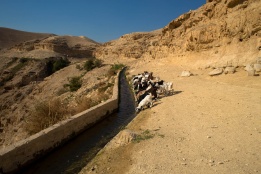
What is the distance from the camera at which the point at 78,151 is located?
6383 millimetres

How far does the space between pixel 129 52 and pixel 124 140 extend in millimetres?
43227

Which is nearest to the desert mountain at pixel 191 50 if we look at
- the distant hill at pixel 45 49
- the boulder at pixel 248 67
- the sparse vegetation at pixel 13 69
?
the sparse vegetation at pixel 13 69

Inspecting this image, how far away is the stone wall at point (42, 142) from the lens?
4992 millimetres

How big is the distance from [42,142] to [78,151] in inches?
40.8

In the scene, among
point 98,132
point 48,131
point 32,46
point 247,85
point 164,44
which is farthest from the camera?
point 32,46

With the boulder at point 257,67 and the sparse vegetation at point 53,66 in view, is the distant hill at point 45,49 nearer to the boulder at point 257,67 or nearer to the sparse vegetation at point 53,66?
the sparse vegetation at point 53,66

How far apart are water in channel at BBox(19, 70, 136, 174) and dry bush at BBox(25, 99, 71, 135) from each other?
1404mm

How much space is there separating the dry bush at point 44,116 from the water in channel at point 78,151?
4.61 feet

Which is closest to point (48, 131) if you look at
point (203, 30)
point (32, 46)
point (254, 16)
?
point (254, 16)

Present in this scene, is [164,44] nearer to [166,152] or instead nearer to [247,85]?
[247,85]

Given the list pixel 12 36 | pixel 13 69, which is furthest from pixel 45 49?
pixel 12 36

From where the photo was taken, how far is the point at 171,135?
5.86 meters

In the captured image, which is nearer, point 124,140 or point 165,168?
point 165,168

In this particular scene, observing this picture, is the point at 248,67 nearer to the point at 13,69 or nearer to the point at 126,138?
the point at 126,138
